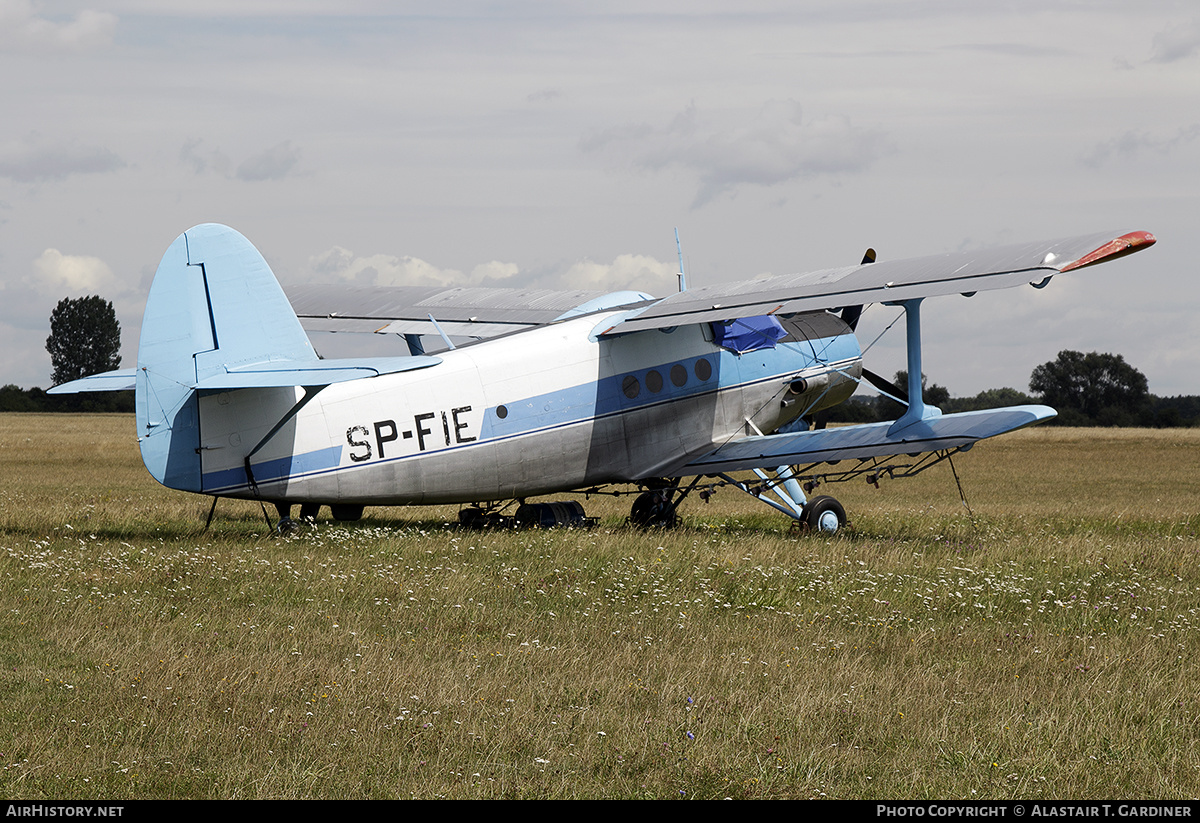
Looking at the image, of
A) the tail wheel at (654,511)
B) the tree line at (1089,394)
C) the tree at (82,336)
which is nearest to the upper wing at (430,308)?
the tail wheel at (654,511)

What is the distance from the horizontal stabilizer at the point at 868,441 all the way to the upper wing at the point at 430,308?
3.44 metres

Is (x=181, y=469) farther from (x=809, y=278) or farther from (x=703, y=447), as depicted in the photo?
(x=809, y=278)

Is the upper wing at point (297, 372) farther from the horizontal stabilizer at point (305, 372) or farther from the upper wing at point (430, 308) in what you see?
the upper wing at point (430, 308)

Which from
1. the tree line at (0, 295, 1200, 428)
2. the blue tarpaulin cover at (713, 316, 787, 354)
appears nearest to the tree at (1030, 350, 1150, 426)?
the tree line at (0, 295, 1200, 428)

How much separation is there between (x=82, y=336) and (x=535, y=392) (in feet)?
337

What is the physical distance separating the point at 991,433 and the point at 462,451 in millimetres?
6511

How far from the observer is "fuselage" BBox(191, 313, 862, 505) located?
41.3 feet

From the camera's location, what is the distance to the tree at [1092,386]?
314ft

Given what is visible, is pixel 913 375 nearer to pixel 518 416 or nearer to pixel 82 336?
pixel 518 416

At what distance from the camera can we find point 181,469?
12.3 m

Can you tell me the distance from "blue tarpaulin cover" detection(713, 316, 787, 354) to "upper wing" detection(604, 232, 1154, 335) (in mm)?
793

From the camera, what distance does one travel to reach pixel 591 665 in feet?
24.1

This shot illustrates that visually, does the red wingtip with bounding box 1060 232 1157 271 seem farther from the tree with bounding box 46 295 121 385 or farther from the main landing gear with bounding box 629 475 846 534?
the tree with bounding box 46 295 121 385
